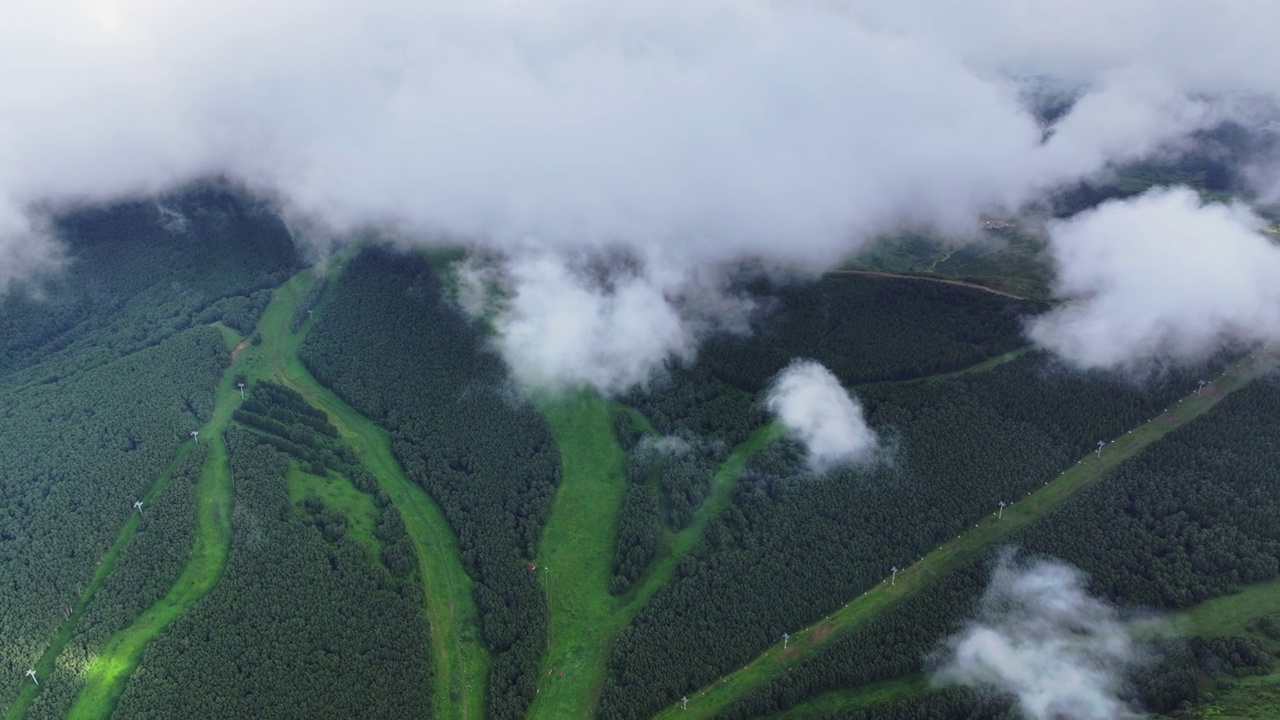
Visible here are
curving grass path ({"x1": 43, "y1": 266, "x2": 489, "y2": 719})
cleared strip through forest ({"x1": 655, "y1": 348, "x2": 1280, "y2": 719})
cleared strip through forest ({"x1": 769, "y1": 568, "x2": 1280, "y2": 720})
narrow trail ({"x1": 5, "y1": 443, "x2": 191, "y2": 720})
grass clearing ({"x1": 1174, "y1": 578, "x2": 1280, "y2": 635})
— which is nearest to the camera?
cleared strip through forest ({"x1": 769, "y1": 568, "x2": 1280, "y2": 720})

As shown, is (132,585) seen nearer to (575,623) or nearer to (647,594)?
(575,623)

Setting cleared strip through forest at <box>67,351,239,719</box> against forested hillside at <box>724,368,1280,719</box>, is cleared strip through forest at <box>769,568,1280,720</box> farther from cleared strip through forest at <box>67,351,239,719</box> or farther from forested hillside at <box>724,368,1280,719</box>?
cleared strip through forest at <box>67,351,239,719</box>

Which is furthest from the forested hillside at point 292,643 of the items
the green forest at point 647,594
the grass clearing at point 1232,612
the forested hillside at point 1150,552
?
the grass clearing at point 1232,612

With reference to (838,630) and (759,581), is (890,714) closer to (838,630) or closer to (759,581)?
(838,630)

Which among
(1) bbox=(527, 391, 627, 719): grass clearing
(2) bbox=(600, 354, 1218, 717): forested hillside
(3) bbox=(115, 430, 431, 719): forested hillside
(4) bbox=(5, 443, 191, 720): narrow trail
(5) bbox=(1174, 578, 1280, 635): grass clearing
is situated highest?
(5) bbox=(1174, 578, 1280, 635): grass clearing

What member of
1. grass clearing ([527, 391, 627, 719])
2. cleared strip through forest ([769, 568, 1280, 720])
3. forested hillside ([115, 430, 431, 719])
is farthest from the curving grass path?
cleared strip through forest ([769, 568, 1280, 720])

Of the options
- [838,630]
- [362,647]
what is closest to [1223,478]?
[838,630]
